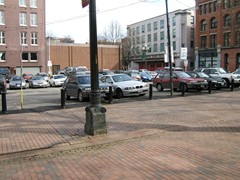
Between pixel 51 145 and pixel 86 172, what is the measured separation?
2149mm

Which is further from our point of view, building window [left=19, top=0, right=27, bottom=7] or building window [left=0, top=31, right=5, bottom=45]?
building window [left=19, top=0, right=27, bottom=7]

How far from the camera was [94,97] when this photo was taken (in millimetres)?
8555

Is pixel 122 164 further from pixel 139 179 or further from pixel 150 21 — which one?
pixel 150 21

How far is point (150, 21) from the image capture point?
9544cm

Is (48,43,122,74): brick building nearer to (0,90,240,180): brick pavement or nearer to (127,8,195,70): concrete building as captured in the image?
(127,8,195,70): concrete building

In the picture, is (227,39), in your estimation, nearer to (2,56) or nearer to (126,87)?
(2,56)

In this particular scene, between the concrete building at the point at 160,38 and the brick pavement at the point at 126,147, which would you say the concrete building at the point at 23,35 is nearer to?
the concrete building at the point at 160,38

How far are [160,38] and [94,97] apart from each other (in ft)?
278

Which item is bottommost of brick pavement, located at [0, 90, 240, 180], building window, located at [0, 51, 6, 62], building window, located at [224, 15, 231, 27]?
brick pavement, located at [0, 90, 240, 180]

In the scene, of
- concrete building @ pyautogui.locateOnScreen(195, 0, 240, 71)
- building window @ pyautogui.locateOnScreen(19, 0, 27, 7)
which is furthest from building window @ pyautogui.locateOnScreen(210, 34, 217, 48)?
building window @ pyautogui.locateOnScreen(19, 0, 27, 7)

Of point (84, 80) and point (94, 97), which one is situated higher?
point (84, 80)

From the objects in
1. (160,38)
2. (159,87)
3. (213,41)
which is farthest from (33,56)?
(159,87)

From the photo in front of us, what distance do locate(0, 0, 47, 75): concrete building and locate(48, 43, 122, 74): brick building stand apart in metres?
8.25

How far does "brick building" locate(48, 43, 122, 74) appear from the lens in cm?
7069
